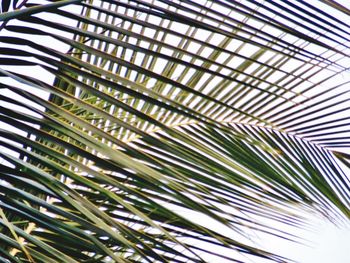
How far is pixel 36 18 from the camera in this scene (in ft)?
2.35

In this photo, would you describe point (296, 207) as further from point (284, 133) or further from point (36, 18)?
point (36, 18)

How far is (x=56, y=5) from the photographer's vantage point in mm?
645

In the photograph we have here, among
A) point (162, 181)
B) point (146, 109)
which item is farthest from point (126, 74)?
point (162, 181)

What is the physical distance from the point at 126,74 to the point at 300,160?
619mm

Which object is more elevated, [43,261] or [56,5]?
[56,5]

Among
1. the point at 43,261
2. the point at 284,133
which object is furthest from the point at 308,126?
the point at 43,261

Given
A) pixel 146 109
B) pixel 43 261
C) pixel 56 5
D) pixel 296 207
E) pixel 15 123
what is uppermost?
pixel 146 109

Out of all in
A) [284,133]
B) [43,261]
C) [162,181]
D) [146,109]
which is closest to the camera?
[162,181]

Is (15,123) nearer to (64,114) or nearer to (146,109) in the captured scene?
(64,114)

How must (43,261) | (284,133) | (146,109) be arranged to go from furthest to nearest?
(284,133)
(146,109)
(43,261)

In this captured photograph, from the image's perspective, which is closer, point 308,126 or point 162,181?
point 162,181

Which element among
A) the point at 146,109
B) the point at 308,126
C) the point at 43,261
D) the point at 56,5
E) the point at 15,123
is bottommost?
the point at 43,261

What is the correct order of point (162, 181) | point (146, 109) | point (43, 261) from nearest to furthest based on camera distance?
point (162, 181)
point (43, 261)
point (146, 109)

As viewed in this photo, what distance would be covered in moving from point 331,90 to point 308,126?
181 mm
